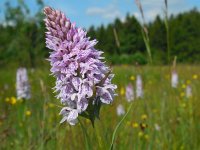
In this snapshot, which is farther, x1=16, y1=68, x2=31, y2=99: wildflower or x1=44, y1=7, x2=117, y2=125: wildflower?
x1=16, y1=68, x2=31, y2=99: wildflower

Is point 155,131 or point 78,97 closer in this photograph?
point 78,97

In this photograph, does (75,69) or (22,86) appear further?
(22,86)

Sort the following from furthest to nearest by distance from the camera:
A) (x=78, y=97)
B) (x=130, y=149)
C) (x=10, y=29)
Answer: (x=10, y=29), (x=130, y=149), (x=78, y=97)

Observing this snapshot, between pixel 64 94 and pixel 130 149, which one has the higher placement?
pixel 64 94

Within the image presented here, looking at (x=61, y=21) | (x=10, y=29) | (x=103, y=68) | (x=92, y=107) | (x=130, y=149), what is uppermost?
(x=10, y=29)

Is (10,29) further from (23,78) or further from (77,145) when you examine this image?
(77,145)

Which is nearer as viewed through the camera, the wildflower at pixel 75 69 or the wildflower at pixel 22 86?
the wildflower at pixel 75 69

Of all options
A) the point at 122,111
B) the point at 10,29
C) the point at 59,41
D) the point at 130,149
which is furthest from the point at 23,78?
the point at 10,29

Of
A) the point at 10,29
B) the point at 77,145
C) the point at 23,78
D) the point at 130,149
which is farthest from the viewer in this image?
the point at 10,29
